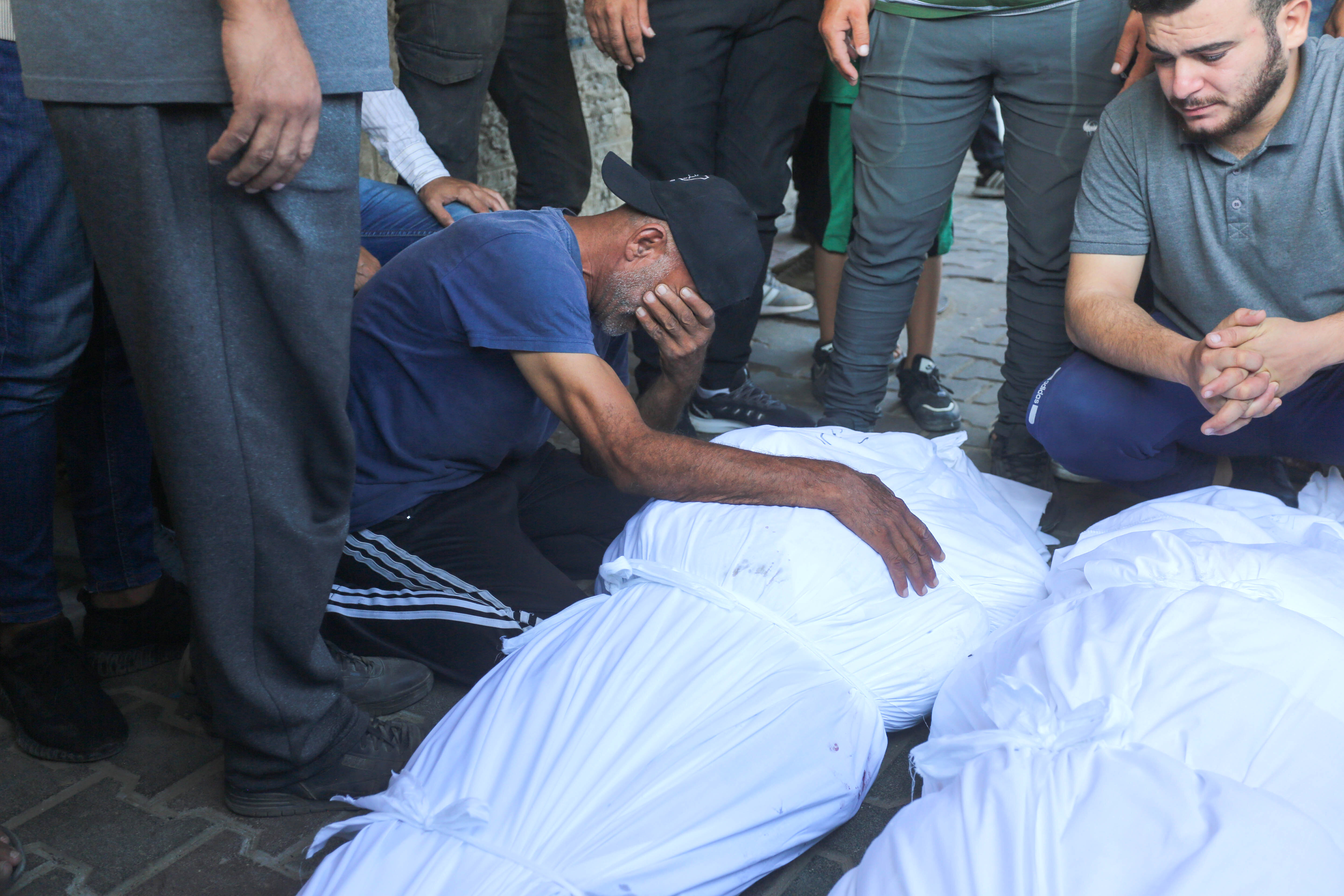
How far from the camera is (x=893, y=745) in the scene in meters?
1.78

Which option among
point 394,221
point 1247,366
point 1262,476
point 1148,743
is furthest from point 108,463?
point 1262,476

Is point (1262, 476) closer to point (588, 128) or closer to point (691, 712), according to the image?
point (691, 712)

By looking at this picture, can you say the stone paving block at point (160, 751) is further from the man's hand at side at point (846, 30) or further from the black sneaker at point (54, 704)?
the man's hand at side at point (846, 30)

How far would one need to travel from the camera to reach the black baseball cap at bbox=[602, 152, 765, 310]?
6.46 ft

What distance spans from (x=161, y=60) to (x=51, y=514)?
89cm

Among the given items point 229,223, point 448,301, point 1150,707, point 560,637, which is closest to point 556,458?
point 448,301

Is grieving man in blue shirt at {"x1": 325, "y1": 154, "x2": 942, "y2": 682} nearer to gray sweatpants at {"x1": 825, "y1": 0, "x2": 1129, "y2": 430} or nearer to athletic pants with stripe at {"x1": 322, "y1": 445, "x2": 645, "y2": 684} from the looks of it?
athletic pants with stripe at {"x1": 322, "y1": 445, "x2": 645, "y2": 684}

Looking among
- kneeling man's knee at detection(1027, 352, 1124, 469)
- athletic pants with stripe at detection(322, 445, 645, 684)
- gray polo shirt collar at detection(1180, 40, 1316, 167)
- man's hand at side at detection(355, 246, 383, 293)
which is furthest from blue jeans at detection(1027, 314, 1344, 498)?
man's hand at side at detection(355, 246, 383, 293)

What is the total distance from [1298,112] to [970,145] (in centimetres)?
83

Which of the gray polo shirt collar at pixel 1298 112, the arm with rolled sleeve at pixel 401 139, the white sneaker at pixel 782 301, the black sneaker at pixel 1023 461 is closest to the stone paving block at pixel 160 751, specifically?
the arm with rolled sleeve at pixel 401 139

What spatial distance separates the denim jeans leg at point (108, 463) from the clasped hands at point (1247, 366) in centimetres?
184

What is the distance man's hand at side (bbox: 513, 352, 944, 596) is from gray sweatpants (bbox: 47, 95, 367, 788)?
455 mm

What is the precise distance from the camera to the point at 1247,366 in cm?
183

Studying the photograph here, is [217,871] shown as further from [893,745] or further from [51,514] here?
[893,745]
